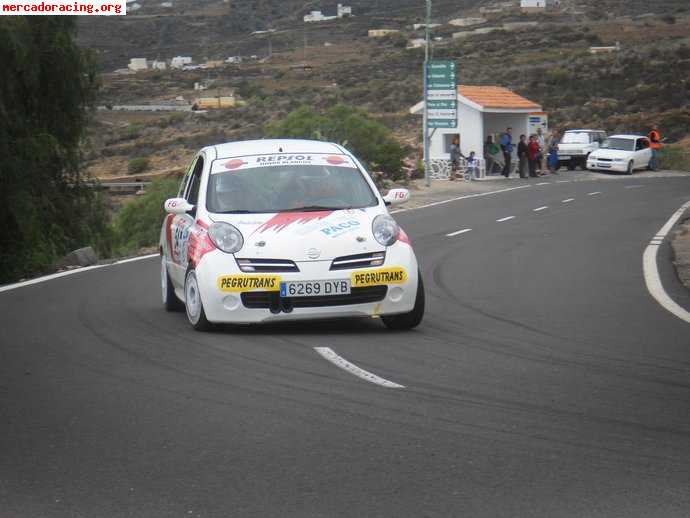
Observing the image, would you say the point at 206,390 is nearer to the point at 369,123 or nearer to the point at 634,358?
the point at 634,358

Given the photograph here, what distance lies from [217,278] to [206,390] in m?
2.35

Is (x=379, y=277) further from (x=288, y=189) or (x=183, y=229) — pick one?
(x=183, y=229)

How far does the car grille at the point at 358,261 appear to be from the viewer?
10.5 meters

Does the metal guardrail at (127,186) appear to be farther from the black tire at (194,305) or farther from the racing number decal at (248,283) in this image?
the racing number decal at (248,283)

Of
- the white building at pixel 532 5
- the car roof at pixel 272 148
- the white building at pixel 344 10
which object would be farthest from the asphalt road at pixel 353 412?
the white building at pixel 344 10

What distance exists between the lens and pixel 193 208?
1155cm

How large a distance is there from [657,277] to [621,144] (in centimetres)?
3812

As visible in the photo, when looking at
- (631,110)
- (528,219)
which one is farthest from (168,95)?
(528,219)

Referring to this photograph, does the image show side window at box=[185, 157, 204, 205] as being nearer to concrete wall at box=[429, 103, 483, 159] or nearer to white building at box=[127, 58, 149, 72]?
concrete wall at box=[429, 103, 483, 159]

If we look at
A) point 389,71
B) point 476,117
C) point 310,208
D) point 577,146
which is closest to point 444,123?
point 476,117

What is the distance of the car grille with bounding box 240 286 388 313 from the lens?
10.4 metres

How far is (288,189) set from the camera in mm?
11414

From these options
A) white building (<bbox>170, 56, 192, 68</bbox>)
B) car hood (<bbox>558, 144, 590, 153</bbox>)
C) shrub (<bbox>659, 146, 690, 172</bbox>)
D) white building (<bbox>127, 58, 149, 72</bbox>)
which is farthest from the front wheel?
white building (<bbox>170, 56, 192, 68</bbox>)

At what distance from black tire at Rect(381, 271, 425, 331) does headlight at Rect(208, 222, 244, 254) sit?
1.45 m
